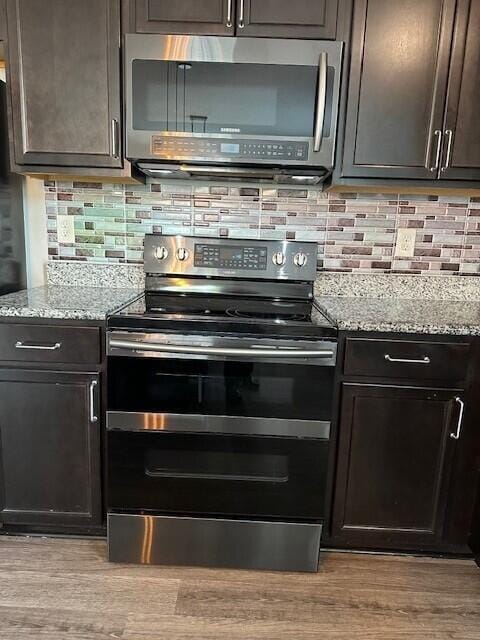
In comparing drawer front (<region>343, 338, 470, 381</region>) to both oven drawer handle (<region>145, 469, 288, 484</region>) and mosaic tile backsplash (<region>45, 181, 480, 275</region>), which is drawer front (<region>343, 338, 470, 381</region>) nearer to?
oven drawer handle (<region>145, 469, 288, 484</region>)

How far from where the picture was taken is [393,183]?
63.8 inches

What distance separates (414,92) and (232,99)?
661mm

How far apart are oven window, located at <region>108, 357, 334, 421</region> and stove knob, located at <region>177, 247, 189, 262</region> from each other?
0.60m

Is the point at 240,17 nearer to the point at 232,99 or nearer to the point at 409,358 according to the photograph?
the point at 232,99

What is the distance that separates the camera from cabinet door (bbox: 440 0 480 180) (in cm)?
149

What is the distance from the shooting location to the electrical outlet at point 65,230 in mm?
1938

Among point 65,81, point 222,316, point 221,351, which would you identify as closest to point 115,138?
point 65,81

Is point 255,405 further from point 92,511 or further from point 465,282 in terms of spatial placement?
point 465,282

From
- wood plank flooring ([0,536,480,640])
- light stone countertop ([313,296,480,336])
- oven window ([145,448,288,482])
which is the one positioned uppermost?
light stone countertop ([313,296,480,336])

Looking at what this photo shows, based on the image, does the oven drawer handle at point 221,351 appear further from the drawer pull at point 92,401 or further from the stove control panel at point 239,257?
the stove control panel at point 239,257

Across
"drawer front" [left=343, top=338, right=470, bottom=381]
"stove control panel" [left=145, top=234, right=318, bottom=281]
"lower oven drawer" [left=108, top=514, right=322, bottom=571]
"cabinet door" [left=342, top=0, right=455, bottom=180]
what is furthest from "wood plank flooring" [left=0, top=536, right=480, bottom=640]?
"cabinet door" [left=342, top=0, right=455, bottom=180]

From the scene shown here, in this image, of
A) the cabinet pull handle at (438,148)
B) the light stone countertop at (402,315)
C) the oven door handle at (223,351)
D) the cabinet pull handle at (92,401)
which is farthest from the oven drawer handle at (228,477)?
the cabinet pull handle at (438,148)

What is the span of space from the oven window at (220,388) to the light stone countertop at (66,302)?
0.20 metres

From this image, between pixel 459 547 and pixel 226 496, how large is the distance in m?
0.90
